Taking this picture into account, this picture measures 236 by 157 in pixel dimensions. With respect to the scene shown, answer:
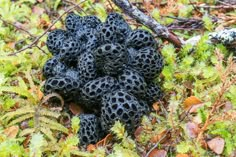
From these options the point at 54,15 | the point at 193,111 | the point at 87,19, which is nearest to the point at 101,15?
the point at 54,15

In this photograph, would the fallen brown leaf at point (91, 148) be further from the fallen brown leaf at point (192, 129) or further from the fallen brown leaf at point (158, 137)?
the fallen brown leaf at point (192, 129)

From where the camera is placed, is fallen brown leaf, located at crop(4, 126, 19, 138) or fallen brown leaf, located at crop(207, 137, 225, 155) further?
fallen brown leaf, located at crop(4, 126, 19, 138)

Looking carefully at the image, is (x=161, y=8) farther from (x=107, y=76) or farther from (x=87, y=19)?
(x=107, y=76)

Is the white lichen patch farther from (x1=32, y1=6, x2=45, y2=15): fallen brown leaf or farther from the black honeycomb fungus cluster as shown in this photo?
(x1=32, y1=6, x2=45, y2=15): fallen brown leaf

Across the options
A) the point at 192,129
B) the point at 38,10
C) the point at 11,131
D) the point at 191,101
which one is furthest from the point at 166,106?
the point at 38,10

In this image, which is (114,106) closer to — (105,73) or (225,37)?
(105,73)

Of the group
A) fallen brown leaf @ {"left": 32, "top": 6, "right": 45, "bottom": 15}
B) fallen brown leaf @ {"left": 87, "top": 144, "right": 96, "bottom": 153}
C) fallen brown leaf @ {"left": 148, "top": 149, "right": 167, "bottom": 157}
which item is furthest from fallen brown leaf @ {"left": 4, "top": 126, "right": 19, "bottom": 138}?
fallen brown leaf @ {"left": 32, "top": 6, "right": 45, "bottom": 15}

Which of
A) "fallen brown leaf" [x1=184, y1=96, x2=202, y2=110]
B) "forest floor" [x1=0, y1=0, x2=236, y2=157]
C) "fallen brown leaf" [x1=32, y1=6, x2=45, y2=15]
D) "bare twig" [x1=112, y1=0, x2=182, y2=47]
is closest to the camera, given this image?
"forest floor" [x1=0, y1=0, x2=236, y2=157]
